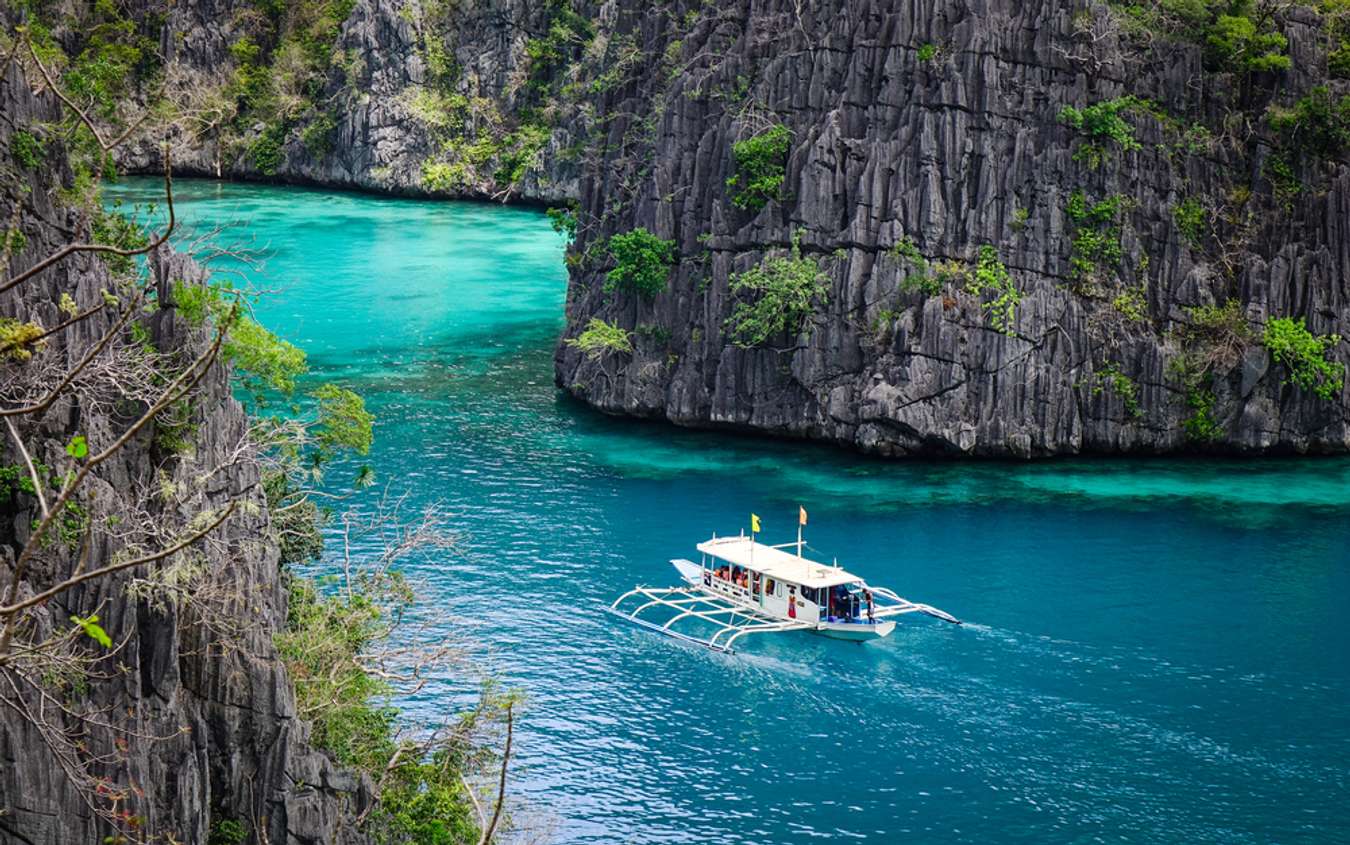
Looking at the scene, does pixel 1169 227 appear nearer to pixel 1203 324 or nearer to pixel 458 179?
pixel 1203 324

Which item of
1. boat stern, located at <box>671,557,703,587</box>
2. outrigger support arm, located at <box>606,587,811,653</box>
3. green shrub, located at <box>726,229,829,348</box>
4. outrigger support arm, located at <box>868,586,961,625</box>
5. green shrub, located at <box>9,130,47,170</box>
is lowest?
outrigger support arm, located at <box>606,587,811,653</box>

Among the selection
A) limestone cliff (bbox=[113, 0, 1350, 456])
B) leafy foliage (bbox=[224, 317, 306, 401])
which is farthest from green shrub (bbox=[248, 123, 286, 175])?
leafy foliage (bbox=[224, 317, 306, 401])

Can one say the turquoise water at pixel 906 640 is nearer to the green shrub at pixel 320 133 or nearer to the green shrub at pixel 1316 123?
the green shrub at pixel 1316 123

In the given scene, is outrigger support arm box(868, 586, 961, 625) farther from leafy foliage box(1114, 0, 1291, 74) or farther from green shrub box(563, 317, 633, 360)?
leafy foliage box(1114, 0, 1291, 74)

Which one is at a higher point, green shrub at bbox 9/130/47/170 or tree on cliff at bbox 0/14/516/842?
green shrub at bbox 9/130/47/170

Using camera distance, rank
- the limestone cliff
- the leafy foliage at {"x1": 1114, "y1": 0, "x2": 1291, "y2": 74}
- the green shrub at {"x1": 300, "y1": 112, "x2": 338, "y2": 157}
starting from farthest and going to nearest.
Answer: the green shrub at {"x1": 300, "y1": 112, "x2": 338, "y2": 157} → the leafy foliage at {"x1": 1114, "y1": 0, "x2": 1291, "y2": 74} → the limestone cliff

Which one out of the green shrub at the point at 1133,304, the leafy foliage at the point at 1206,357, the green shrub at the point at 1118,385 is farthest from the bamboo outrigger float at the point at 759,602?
the green shrub at the point at 1133,304

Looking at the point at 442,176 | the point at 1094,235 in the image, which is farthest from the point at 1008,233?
the point at 442,176

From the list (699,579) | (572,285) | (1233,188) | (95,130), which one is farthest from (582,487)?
(95,130)
